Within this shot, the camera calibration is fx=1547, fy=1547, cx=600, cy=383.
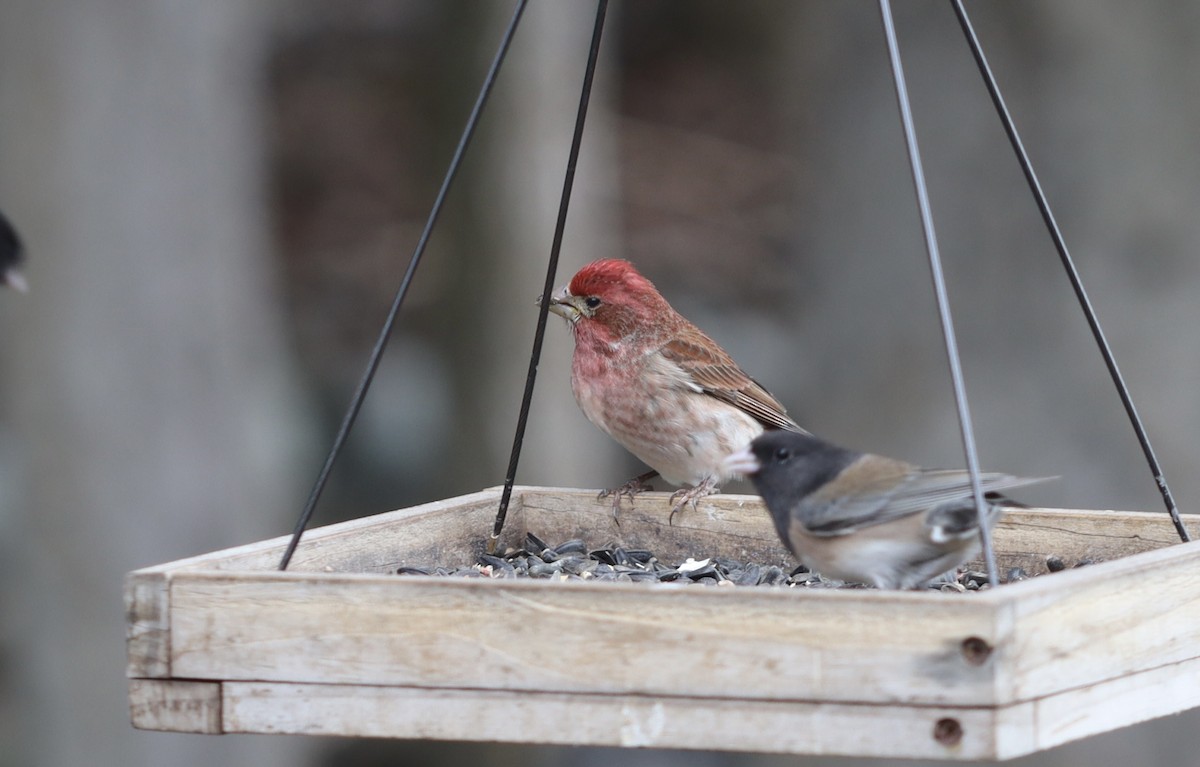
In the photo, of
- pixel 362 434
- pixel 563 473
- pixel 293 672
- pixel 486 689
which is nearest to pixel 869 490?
pixel 486 689

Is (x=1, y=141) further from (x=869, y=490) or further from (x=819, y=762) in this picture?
(x=819, y=762)

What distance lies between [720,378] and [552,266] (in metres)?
1.44

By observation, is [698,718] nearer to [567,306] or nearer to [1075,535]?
[1075,535]

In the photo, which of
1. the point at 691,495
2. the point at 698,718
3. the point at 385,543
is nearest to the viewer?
the point at 698,718

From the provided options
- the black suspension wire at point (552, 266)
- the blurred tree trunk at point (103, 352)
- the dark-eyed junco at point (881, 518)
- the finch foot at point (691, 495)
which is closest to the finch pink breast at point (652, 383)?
the finch foot at point (691, 495)

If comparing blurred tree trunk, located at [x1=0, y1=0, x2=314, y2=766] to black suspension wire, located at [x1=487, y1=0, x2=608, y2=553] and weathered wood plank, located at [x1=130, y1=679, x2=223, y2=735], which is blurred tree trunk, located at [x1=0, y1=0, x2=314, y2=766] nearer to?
black suspension wire, located at [x1=487, y1=0, x2=608, y2=553]

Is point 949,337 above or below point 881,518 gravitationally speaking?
above

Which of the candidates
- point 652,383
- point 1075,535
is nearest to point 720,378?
point 652,383

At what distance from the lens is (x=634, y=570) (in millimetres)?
4465

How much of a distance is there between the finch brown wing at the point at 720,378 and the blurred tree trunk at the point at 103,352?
7.43ft

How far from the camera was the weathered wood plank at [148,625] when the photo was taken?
328 centimetres

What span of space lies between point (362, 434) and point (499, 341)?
3519 millimetres

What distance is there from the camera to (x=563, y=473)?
7.34 meters

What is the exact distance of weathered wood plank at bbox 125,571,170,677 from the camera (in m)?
3.28
